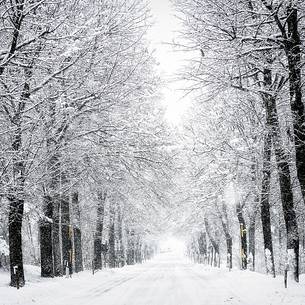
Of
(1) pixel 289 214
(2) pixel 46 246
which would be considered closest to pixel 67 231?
(2) pixel 46 246

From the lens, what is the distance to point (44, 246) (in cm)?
1883

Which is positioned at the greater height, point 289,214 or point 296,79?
point 296,79

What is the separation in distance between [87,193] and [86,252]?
27.6 m

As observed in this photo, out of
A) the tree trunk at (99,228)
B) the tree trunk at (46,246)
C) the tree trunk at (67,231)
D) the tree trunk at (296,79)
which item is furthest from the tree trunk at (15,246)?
the tree trunk at (99,228)

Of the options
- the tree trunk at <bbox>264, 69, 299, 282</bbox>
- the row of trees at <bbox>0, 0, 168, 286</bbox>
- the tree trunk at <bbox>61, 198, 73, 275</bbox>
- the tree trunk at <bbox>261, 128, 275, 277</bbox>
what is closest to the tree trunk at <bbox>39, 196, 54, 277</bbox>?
the row of trees at <bbox>0, 0, 168, 286</bbox>

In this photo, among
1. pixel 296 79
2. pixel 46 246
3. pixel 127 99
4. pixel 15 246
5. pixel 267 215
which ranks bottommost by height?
pixel 46 246

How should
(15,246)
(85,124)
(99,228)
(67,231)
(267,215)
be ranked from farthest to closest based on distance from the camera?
(99,228) < (67,231) < (267,215) < (85,124) < (15,246)

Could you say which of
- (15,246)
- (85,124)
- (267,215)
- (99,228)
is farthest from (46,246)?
(99,228)

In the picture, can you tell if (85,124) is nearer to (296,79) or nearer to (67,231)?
(67,231)

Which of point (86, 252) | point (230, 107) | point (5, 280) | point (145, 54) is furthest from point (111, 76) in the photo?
point (86, 252)

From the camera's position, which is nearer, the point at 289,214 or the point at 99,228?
the point at 289,214

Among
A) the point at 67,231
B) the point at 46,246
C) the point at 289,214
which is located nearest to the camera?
the point at 289,214

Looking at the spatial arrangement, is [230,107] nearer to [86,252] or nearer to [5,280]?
[5,280]

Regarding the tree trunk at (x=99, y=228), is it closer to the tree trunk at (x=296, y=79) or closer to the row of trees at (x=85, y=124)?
the row of trees at (x=85, y=124)
